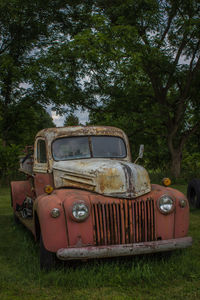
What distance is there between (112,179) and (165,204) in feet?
2.43

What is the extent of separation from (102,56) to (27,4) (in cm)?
801

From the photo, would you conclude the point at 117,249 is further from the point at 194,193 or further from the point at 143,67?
the point at 143,67

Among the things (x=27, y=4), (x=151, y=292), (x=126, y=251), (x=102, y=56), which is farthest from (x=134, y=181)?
(x=27, y=4)

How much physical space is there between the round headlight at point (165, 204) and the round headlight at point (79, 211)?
0.96m

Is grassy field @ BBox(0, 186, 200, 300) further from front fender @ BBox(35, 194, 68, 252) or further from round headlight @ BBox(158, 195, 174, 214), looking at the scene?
round headlight @ BBox(158, 195, 174, 214)

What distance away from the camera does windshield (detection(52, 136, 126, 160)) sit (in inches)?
230

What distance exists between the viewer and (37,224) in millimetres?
5008

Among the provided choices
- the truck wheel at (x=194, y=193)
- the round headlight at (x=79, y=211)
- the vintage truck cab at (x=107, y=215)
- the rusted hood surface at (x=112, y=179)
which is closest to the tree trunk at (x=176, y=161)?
the truck wheel at (x=194, y=193)

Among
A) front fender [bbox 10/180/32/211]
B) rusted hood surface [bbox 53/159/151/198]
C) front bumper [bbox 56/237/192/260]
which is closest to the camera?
front bumper [bbox 56/237/192/260]

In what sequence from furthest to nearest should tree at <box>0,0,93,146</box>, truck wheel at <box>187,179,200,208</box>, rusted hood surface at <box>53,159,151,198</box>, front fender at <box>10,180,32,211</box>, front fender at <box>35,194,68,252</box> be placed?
tree at <box>0,0,93,146</box> → truck wheel at <box>187,179,200,208</box> → front fender at <box>10,180,32,211</box> → rusted hood surface at <box>53,159,151,198</box> → front fender at <box>35,194,68,252</box>

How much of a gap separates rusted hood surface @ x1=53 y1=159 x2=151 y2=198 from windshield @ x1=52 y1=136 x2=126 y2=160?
0.70 m

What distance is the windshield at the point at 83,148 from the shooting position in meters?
5.85

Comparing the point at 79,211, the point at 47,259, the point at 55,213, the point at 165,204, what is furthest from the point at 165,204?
the point at 47,259

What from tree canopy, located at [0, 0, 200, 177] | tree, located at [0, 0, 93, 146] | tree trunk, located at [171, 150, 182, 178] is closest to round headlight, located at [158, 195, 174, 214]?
tree canopy, located at [0, 0, 200, 177]
